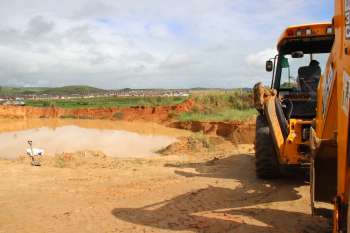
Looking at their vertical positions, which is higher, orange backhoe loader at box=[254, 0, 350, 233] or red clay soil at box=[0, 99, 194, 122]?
orange backhoe loader at box=[254, 0, 350, 233]

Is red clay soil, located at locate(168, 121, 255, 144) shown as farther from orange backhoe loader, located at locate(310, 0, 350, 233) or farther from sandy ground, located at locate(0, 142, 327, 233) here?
orange backhoe loader, located at locate(310, 0, 350, 233)

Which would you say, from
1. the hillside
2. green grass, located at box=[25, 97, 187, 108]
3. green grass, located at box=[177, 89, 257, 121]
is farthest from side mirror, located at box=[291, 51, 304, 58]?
the hillside

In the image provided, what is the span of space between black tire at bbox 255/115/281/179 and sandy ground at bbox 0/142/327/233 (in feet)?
0.79

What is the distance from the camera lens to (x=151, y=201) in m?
8.34

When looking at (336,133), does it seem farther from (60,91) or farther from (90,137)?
(60,91)

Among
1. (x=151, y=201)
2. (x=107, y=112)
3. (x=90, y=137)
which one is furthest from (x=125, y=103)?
(x=151, y=201)

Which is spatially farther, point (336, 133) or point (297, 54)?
point (297, 54)

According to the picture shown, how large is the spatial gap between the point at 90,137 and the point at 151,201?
866 inches

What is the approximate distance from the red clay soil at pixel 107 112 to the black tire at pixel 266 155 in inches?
1146

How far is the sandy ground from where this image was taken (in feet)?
22.4

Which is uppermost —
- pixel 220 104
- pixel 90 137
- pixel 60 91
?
pixel 60 91

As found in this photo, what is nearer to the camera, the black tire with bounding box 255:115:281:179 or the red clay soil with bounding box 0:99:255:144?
the black tire with bounding box 255:115:281:179

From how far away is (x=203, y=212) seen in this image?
743cm

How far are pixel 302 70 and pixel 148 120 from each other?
102 feet
